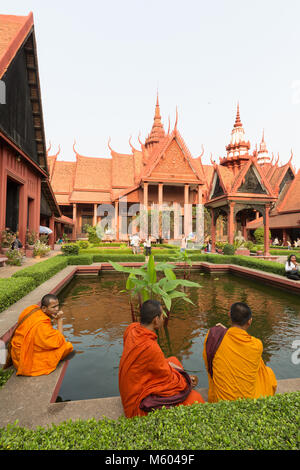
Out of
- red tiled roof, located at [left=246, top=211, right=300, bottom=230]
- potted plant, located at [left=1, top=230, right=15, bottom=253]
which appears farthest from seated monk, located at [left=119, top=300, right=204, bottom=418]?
red tiled roof, located at [left=246, top=211, right=300, bottom=230]

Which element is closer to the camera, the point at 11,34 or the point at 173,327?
the point at 173,327

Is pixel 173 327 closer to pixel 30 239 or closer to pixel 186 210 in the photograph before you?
pixel 30 239

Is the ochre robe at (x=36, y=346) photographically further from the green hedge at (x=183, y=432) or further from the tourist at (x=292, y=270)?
the tourist at (x=292, y=270)

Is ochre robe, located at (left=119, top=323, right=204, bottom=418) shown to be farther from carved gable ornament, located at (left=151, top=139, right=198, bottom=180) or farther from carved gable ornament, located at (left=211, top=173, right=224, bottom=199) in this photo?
carved gable ornament, located at (left=151, top=139, right=198, bottom=180)

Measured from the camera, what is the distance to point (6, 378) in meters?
2.62

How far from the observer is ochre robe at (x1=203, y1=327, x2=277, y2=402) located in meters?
1.97

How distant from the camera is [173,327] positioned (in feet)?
15.9

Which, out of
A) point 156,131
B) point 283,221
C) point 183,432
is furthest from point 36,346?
point 156,131

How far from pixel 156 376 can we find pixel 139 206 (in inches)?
945

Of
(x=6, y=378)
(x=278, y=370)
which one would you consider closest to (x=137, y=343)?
(x=6, y=378)

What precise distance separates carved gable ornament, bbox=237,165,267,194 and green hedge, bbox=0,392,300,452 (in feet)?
47.9

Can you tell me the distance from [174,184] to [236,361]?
77.0 ft

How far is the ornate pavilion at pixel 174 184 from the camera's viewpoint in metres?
15.2

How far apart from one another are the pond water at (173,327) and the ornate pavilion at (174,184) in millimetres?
8415
